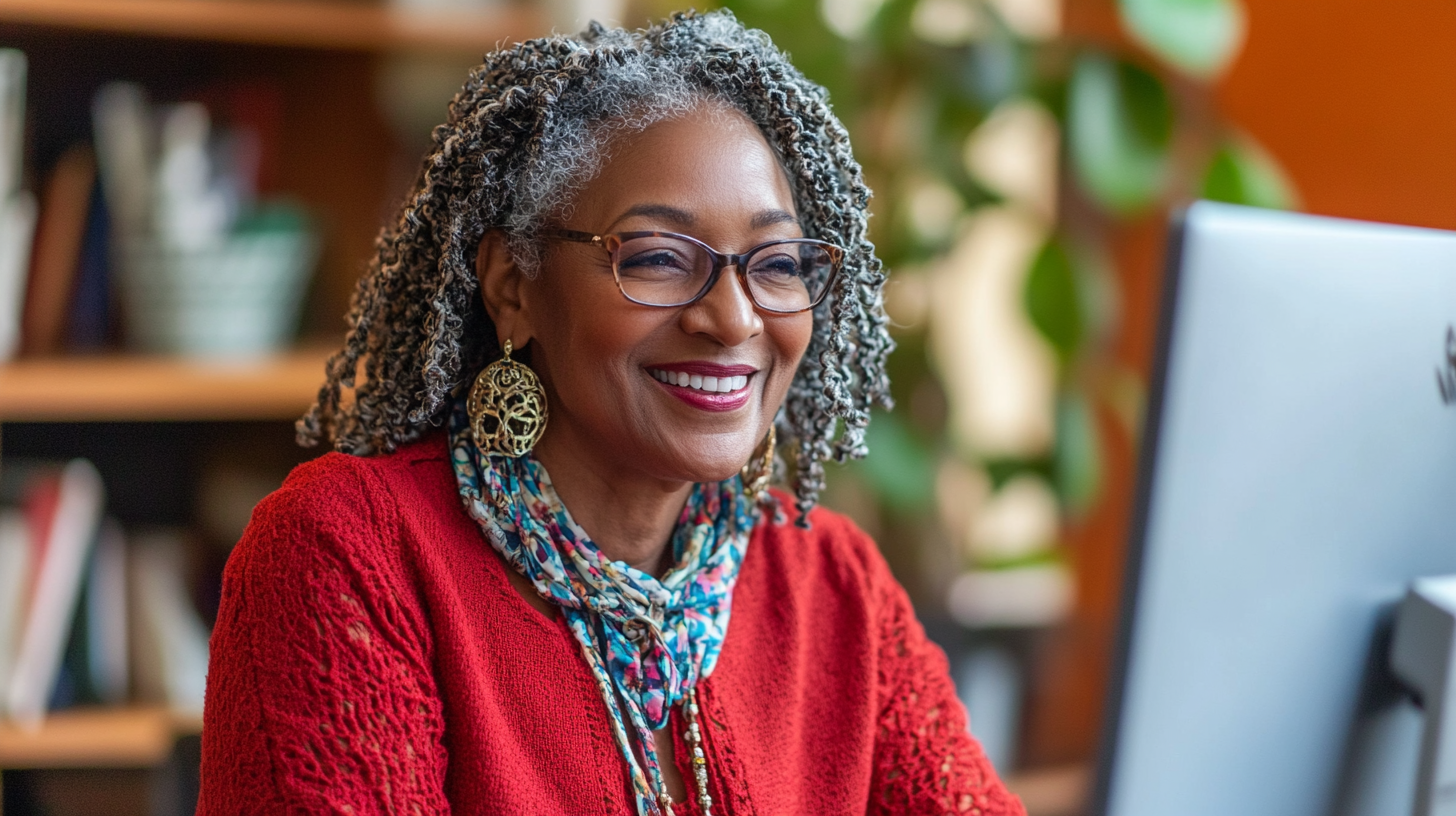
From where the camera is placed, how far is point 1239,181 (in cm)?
194

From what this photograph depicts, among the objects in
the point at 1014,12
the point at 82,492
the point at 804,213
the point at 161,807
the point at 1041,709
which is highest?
the point at 1014,12

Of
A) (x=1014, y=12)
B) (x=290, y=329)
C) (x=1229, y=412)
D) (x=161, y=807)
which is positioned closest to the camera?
(x=1229, y=412)

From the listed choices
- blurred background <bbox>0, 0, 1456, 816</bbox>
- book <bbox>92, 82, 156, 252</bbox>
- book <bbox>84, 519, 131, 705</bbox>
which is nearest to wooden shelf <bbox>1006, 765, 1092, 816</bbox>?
blurred background <bbox>0, 0, 1456, 816</bbox>

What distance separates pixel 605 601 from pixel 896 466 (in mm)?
1130

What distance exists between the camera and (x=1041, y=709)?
2.51 meters

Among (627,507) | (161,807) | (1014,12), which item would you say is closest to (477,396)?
(627,507)

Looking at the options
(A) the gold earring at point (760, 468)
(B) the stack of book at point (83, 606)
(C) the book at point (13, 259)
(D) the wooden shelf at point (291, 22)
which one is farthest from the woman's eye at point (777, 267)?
(C) the book at point (13, 259)

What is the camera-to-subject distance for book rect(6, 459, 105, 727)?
1910mm

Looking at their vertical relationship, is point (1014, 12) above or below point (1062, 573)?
above

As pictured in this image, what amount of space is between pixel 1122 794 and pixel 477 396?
0.60 m

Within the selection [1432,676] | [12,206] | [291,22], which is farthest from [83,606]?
[1432,676]

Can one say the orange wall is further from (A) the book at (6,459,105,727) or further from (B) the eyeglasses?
(A) the book at (6,459,105,727)

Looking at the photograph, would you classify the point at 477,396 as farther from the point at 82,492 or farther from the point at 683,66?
the point at 82,492

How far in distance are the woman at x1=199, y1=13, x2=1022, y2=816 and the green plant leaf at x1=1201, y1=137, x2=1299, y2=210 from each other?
101 centimetres
